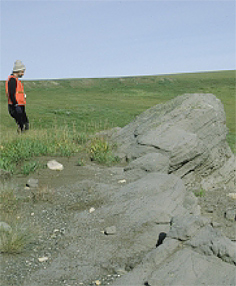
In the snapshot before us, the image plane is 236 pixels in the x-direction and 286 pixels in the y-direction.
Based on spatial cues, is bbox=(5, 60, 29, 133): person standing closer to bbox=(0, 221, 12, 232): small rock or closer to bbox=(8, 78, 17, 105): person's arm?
bbox=(8, 78, 17, 105): person's arm

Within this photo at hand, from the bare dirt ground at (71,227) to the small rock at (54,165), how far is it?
0.42ft

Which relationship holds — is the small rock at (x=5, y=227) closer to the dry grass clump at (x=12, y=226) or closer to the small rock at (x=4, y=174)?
the dry grass clump at (x=12, y=226)

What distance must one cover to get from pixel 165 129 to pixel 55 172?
320cm

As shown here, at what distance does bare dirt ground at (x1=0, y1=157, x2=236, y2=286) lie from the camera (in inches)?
184

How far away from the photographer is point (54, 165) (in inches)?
335

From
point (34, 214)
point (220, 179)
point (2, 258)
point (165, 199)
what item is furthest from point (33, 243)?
point (220, 179)

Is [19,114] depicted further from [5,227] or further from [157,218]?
[157,218]

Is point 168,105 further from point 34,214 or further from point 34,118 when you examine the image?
point 34,118

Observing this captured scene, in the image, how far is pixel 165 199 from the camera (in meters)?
6.20

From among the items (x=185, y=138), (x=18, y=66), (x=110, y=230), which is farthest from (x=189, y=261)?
(x=18, y=66)

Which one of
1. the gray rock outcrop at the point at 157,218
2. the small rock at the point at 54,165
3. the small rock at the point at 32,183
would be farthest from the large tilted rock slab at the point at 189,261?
the small rock at the point at 54,165

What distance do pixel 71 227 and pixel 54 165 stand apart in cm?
285

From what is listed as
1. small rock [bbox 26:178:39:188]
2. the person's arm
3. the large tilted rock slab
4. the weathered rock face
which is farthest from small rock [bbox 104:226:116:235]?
the person's arm

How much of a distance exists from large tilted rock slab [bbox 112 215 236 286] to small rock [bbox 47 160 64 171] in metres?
4.07
